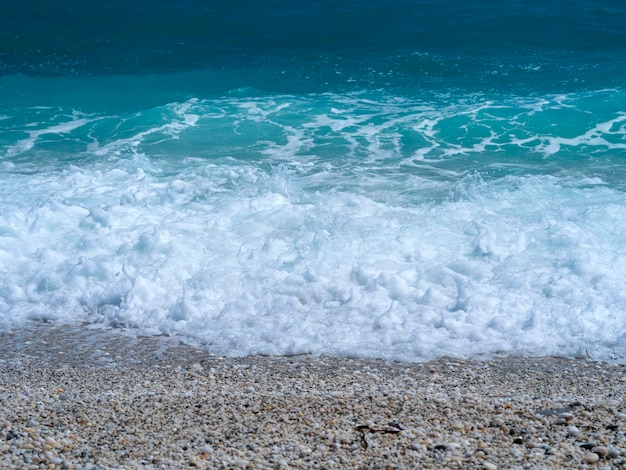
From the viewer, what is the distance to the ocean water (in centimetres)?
664

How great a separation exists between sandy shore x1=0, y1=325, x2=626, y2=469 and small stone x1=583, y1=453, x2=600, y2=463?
0.01 m

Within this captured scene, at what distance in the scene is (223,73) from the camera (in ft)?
56.3

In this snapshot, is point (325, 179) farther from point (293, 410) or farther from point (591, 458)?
point (591, 458)

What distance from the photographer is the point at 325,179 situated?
1048cm

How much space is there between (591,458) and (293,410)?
6.50 ft

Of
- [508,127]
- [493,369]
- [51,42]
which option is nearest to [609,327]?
[493,369]

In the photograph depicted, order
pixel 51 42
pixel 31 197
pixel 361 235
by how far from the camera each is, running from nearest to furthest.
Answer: pixel 361 235 → pixel 31 197 → pixel 51 42

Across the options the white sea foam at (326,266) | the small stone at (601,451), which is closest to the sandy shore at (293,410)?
the small stone at (601,451)

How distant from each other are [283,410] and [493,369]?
1.94 metres

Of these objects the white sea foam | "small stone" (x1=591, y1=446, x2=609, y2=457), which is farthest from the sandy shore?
the white sea foam

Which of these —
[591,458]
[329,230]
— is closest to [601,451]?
[591,458]

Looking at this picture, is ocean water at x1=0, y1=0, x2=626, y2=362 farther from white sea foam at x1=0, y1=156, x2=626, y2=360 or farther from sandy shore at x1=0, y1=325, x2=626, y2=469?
sandy shore at x1=0, y1=325, x2=626, y2=469

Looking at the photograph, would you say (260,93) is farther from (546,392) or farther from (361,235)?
(546,392)

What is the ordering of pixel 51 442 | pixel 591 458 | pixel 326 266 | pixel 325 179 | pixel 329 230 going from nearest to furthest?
pixel 591 458 < pixel 51 442 < pixel 326 266 < pixel 329 230 < pixel 325 179
